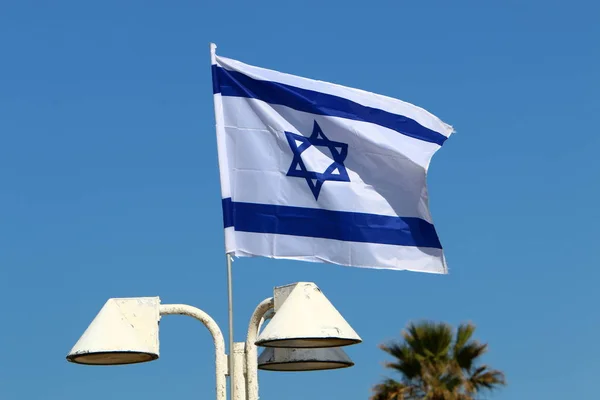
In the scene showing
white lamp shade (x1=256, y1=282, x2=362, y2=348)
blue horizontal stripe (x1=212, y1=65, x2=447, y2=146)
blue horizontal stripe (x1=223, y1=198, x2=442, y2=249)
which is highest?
blue horizontal stripe (x1=212, y1=65, x2=447, y2=146)

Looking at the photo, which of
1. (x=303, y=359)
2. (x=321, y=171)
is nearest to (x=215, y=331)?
(x=303, y=359)

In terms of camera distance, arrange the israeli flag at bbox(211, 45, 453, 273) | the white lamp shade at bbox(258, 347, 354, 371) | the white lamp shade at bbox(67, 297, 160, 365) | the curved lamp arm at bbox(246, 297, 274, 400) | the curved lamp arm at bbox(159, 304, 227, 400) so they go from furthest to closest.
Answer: the israeli flag at bbox(211, 45, 453, 273) → the white lamp shade at bbox(258, 347, 354, 371) → the curved lamp arm at bbox(246, 297, 274, 400) → the curved lamp arm at bbox(159, 304, 227, 400) → the white lamp shade at bbox(67, 297, 160, 365)

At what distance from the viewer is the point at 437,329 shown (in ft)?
98.7

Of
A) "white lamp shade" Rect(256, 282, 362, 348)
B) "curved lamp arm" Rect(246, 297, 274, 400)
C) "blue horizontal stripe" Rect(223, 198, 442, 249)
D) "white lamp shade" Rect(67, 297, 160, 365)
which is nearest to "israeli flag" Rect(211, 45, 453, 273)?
"blue horizontal stripe" Rect(223, 198, 442, 249)

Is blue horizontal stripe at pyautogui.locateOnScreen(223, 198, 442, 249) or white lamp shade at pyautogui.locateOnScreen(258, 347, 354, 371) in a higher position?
blue horizontal stripe at pyautogui.locateOnScreen(223, 198, 442, 249)

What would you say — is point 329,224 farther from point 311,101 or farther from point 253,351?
point 253,351

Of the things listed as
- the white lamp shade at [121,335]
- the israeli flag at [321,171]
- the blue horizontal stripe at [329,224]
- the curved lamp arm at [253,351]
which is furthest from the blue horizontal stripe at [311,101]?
the white lamp shade at [121,335]

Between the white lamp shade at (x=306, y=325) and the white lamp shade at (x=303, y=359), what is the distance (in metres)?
0.86

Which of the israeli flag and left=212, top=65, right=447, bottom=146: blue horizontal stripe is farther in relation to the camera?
left=212, top=65, right=447, bottom=146: blue horizontal stripe

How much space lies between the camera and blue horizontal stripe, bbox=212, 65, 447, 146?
1792 centimetres

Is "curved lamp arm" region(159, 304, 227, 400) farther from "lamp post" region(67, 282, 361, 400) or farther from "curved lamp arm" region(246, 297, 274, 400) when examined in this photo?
"curved lamp arm" region(246, 297, 274, 400)

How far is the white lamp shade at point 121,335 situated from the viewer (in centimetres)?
1500

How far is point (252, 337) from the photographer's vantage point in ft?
51.8

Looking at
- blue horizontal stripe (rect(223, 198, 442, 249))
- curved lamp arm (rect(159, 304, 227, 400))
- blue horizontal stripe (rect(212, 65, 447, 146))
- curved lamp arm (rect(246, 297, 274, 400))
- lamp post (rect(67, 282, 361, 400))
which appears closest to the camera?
lamp post (rect(67, 282, 361, 400))
